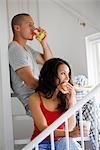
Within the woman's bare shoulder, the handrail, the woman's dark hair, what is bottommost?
the handrail

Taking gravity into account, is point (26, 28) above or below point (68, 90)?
above

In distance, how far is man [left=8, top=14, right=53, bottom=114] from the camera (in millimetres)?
1916

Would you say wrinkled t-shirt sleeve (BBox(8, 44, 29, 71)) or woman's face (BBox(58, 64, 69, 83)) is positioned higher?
wrinkled t-shirt sleeve (BBox(8, 44, 29, 71))

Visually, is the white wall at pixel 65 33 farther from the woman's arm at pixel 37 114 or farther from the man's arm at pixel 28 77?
the woman's arm at pixel 37 114

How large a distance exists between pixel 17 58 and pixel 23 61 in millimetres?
50

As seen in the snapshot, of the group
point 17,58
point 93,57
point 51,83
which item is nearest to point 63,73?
point 51,83

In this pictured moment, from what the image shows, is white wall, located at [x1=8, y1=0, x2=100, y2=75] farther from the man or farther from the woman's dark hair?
the woman's dark hair

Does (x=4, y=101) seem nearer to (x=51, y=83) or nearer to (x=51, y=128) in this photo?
(x=51, y=83)

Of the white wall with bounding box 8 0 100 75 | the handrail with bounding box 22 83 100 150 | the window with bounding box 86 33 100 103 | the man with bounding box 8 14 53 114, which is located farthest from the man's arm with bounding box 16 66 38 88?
the window with bounding box 86 33 100 103

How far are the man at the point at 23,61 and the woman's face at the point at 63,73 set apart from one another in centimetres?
17

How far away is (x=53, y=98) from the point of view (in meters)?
1.81

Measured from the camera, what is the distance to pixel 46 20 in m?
2.92

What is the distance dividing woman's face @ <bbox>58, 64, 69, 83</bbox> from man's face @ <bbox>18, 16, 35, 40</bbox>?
41 cm

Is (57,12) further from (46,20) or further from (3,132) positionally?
(3,132)
